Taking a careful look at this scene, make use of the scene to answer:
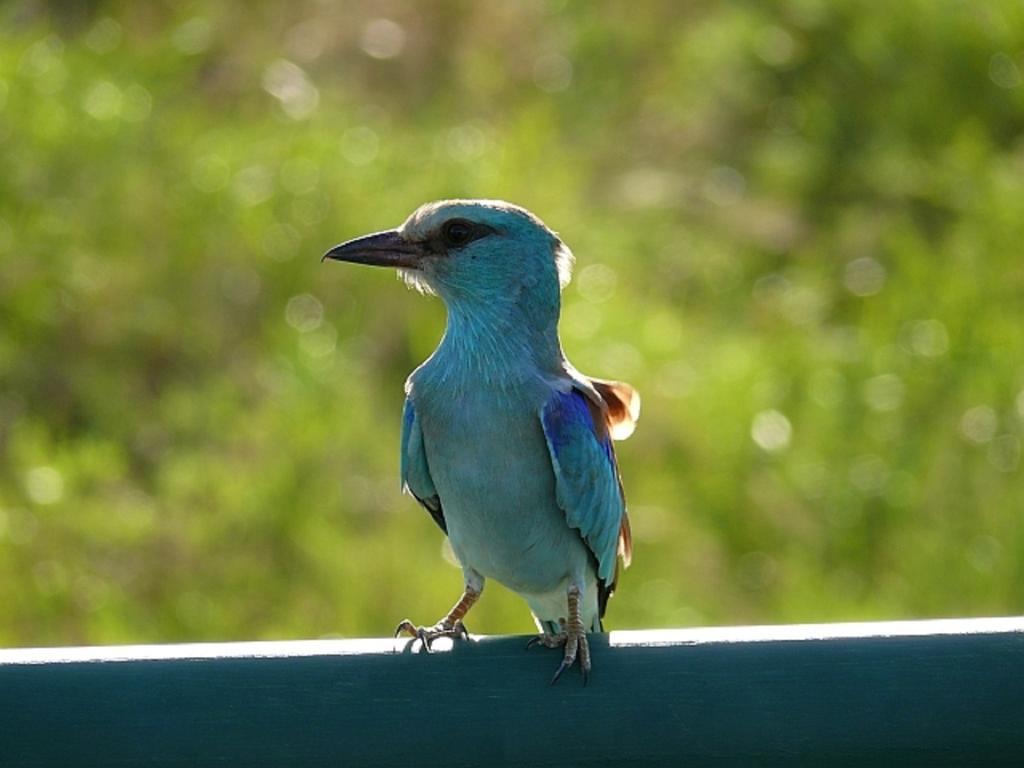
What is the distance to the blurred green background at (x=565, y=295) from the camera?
262 inches

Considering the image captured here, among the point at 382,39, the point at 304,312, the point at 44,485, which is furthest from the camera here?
the point at 382,39

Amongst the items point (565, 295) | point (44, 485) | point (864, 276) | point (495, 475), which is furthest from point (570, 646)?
point (864, 276)

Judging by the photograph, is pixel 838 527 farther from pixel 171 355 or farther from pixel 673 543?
pixel 171 355

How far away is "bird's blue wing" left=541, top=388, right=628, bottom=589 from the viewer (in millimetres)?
3564

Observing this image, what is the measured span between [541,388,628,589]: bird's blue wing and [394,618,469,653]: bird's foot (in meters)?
0.34

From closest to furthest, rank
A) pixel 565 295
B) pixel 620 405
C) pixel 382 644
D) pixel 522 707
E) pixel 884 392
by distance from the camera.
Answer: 1. pixel 522 707
2. pixel 382 644
3. pixel 620 405
4. pixel 884 392
5. pixel 565 295

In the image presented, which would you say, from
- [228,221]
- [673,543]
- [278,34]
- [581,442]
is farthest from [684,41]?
[581,442]

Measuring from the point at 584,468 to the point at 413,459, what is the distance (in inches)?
15.7

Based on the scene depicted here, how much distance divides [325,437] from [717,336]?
216 cm

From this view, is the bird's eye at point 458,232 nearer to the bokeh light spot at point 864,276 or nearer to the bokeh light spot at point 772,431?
the bokeh light spot at point 772,431

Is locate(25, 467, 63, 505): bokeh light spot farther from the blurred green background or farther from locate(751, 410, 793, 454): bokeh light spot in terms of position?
locate(751, 410, 793, 454): bokeh light spot

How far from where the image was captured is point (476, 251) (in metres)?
3.73

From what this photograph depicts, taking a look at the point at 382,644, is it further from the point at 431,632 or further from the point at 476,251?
the point at 476,251

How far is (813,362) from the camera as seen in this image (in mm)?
7727
